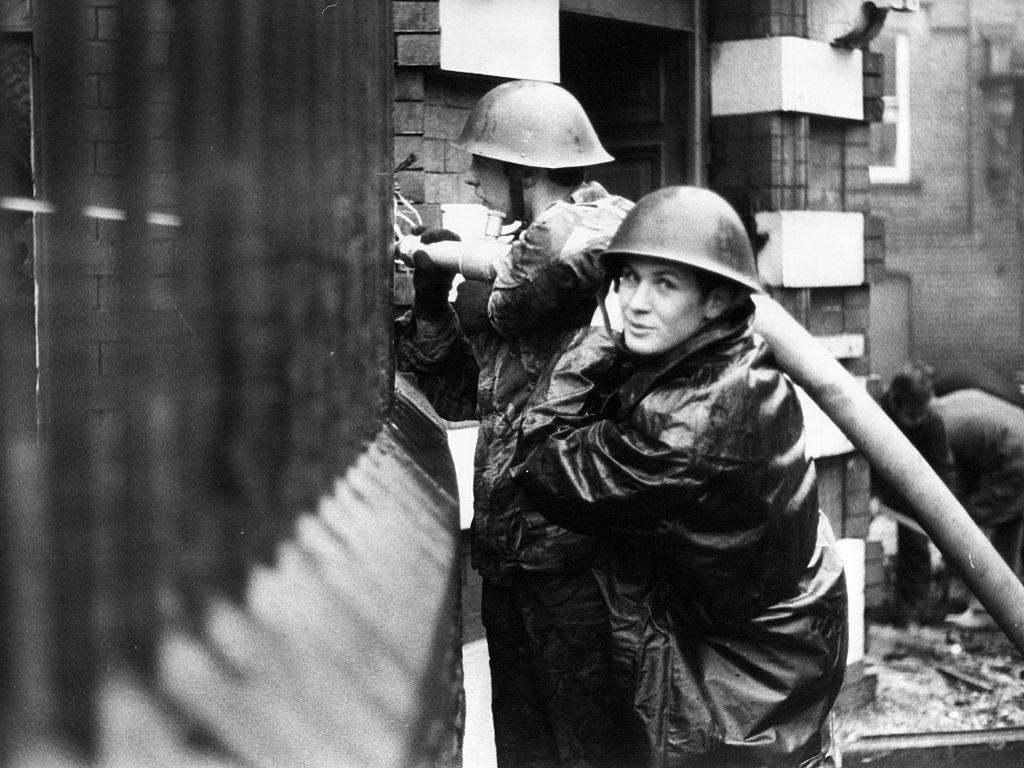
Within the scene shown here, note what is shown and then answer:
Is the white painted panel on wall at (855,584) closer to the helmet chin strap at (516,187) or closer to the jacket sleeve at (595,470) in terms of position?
the helmet chin strap at (516,187)

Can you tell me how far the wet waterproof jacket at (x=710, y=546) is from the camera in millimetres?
2459

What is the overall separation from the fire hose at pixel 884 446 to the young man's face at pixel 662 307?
790mm

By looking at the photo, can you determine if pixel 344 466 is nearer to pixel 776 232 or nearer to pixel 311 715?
pixel 311 715

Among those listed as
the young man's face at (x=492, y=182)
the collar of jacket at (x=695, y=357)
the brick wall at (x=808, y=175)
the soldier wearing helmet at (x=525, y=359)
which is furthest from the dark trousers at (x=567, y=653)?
the brick wall at (x=808, y=175)

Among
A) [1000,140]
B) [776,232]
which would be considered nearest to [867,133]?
[776,232]

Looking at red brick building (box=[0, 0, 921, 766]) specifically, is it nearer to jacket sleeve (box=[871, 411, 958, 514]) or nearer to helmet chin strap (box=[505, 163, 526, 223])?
helmet chin strap (box=[505, 163, 526, 223])

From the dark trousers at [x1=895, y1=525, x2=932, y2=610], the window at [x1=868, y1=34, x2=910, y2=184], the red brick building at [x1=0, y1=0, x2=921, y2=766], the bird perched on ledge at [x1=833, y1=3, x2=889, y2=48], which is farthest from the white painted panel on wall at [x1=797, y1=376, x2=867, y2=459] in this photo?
the window at [x1=868, y1=34, x2=910, y2=184]

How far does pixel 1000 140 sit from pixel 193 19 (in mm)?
13928

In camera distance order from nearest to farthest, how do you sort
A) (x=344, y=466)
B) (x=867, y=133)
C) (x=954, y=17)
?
(x=344, y=466)
(x=867, y=133)
(x=954, y=17)

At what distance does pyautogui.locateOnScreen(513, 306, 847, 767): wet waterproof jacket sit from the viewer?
2459mm

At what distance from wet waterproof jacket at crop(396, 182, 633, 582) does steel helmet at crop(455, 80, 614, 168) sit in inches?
3.7

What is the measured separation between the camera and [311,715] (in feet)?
2.93

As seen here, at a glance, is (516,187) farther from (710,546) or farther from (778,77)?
(778,77)

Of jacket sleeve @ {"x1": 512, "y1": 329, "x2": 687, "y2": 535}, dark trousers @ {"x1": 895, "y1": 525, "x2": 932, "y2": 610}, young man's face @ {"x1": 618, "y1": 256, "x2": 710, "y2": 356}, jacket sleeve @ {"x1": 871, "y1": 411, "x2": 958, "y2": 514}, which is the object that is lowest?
dark trousers @ {"x1": 895, "y1": 525, "x2": 932, "y2": 610}
